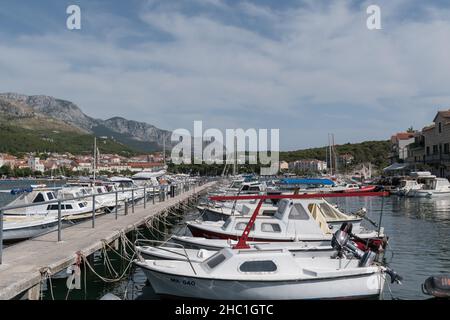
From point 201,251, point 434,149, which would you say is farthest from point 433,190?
point 201,251

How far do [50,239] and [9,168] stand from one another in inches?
7561

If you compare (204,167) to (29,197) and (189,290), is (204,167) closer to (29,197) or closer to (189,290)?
(29,197)

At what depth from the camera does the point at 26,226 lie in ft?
69.3

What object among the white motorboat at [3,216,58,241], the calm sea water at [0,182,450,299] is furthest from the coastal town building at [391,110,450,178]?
the white motorboat at [3,216,58,241]

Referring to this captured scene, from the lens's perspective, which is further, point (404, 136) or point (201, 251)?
point (404, 136)

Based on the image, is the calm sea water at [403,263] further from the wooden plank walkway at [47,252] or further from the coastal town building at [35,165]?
the coastal town building at [35,165]

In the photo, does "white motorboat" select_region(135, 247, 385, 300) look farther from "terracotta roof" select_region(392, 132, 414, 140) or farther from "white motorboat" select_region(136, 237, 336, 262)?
"terracotta roof" select_region(392, 132, 414, 140)

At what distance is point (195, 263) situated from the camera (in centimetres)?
1277

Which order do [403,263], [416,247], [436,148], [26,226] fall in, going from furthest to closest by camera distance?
1. [436,148]
2. [416,247]
3. [26,226]
4. [403,263]

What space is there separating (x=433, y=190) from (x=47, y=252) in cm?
5684

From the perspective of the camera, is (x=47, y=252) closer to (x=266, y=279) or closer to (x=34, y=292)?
(x=34, y=292)

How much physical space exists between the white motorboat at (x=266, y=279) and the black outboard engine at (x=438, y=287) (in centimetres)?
140

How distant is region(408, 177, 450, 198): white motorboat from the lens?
197 feet

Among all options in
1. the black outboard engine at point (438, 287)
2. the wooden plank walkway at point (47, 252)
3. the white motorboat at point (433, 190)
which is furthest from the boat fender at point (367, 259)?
the white motorboat at point (433, 190)
